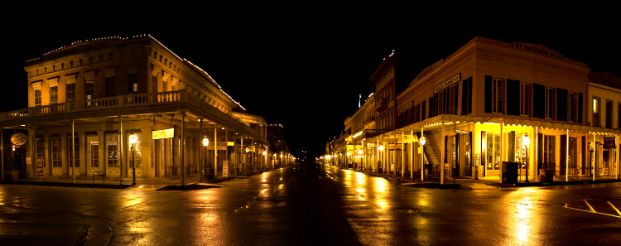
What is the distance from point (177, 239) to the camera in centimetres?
919

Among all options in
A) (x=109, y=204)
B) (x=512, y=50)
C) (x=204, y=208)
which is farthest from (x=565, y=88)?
(x=109, y=204)

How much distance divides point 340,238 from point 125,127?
79.4 ft

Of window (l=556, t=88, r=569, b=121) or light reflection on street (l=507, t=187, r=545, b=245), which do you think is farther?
window (l=556, t=88, r=569, b=121)

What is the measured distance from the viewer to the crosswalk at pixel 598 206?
529 inches

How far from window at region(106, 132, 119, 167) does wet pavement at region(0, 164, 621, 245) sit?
12917 millimetres

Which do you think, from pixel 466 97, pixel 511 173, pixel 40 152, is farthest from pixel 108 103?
pixel 511 173

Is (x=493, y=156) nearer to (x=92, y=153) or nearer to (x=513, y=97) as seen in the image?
(x=513, y=97)

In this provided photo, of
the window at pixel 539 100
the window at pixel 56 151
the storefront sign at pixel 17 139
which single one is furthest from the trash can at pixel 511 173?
the window at pixel 56 151

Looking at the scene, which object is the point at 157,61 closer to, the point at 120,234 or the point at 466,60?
the point at 466,60

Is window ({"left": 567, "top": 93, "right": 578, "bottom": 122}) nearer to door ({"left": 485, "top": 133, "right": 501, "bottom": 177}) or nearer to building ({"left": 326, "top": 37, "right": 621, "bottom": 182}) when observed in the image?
building ({"left": 326, "top": 37, "right": 621, "bottom": 182})

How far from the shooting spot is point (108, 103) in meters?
26.8

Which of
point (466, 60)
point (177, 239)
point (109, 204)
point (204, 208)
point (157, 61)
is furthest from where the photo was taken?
point (157, 61)

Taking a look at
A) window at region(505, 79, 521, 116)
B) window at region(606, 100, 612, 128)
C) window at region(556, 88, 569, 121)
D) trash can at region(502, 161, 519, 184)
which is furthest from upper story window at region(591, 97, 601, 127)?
trash can at region(502, 161, 519, 184)

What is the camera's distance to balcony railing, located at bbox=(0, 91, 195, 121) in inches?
974
